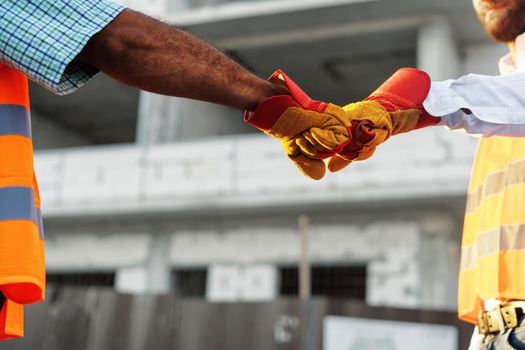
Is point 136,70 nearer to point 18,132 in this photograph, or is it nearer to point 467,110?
point 18,132

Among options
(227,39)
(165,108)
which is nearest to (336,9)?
(227,39)

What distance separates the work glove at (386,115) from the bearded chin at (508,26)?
1.70 ft

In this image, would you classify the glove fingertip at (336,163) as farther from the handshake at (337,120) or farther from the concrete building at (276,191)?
the concrete building at (276,191)

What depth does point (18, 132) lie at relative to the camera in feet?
6.23

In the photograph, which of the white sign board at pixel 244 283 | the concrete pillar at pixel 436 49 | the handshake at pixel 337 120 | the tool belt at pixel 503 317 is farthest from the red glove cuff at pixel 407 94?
the white sign board at pixel 244 283

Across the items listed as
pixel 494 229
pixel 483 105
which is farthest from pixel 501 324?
pixel 483 105

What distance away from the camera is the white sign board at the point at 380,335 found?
8.98 meters

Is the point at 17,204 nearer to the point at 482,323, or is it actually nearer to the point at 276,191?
the point at 482,323

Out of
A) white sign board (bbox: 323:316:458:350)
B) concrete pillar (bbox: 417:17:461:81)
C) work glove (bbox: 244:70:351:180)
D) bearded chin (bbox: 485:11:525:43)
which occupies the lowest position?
white sign board (bbox: 323:316:458:350)

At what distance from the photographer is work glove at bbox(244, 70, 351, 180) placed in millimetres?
2045

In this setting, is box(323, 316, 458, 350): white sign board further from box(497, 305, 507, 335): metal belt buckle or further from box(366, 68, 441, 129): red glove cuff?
box(366, 68, 441, 129): red glove cuff

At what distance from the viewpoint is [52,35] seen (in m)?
1.76

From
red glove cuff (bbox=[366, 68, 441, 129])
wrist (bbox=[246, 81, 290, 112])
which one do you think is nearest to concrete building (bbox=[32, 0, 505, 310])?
red glove cuff (bbox=[366, 68, 441, 129])

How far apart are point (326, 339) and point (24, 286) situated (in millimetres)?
7327
